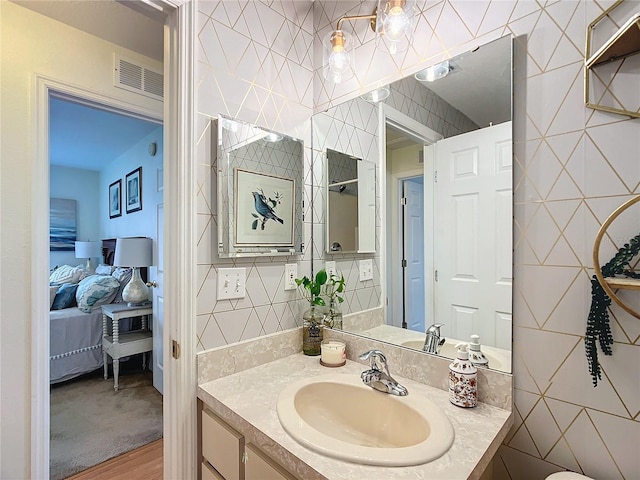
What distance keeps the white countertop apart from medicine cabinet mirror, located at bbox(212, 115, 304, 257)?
0.46 metres

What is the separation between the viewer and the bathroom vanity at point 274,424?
0.68m

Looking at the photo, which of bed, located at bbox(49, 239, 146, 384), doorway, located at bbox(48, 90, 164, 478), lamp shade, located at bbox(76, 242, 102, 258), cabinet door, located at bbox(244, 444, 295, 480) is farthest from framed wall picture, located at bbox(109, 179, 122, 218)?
cabinet door, located at bbox(244, 444, 295, 480)

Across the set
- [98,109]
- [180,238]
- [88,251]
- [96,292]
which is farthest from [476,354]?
[88,251]

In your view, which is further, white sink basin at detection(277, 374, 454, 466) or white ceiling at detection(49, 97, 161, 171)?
white ceiling at detection(49, 97, 161, 171)

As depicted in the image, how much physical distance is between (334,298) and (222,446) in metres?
0.70

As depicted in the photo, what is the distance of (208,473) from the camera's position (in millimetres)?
1071

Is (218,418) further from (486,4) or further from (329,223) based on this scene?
(486,4)

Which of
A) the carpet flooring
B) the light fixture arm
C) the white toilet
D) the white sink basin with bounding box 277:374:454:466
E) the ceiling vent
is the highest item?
the ceiling vent

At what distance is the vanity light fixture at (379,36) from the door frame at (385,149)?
23cm

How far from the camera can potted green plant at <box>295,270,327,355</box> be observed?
1369 mm

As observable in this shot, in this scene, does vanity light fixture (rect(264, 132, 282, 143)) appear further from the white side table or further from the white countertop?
the white side table

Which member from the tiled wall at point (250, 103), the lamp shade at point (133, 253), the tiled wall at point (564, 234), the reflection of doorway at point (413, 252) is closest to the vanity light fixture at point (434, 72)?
the tiled wall at point (564, 234)

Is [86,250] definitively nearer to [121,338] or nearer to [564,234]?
[121,338]

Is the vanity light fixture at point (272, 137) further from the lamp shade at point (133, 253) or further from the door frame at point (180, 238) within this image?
the lamp shade at point (133, 253)
